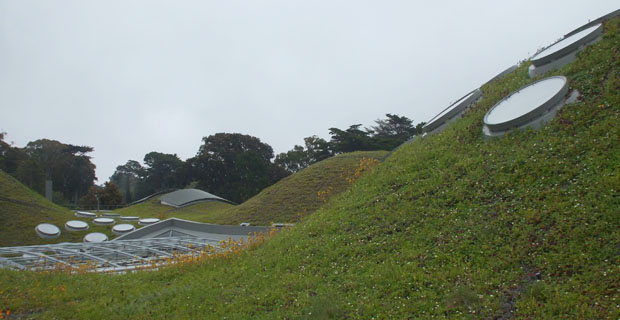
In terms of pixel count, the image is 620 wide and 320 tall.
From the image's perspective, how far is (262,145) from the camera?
61.6 metres

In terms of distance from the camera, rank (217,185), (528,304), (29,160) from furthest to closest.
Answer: (217,185) < (29,160) < (528,304)

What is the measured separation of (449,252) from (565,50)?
8350 mm

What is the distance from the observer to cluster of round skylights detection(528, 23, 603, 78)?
11.3 meters

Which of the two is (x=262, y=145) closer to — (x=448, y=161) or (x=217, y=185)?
(x=217, y=185)

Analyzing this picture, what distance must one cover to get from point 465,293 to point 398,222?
2998 mm

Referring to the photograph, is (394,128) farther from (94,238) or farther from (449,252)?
(449,252)

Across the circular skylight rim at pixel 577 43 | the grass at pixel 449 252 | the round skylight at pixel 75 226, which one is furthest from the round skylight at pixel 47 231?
the circular skylight rim at pixel 577 43

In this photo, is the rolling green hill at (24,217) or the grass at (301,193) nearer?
the grass at (301,193)

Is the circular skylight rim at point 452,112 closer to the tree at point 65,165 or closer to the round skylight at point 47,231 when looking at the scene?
the round skylight at point 47,231

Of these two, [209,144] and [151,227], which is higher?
[209,144]

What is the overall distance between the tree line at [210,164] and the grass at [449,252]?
37.9 meters

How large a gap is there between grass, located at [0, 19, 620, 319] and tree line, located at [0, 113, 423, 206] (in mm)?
37944

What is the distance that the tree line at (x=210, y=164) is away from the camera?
5028 cm

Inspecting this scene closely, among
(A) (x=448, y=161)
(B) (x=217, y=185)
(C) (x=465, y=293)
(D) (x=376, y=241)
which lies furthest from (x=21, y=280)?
(B) (x=217, y=185)
